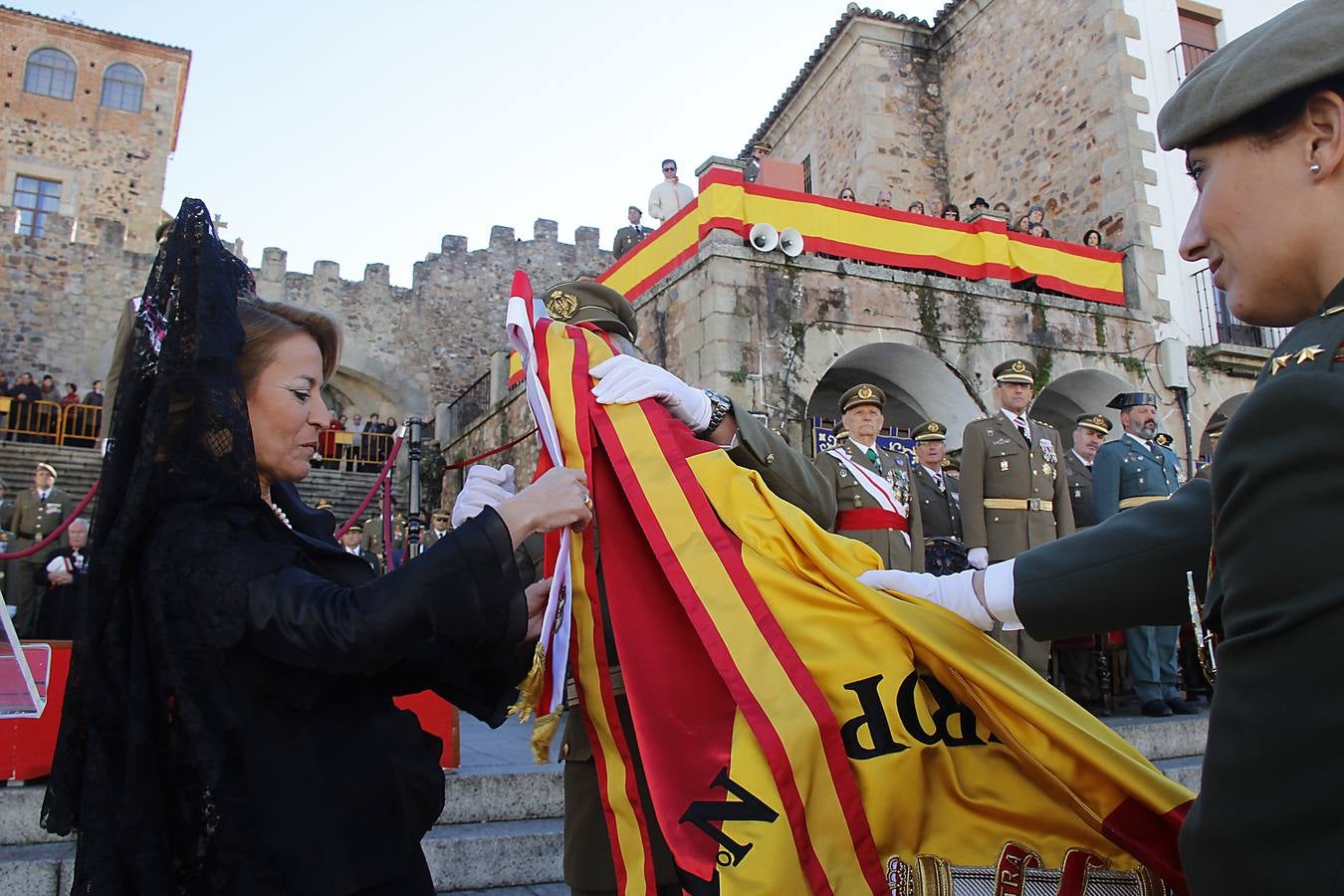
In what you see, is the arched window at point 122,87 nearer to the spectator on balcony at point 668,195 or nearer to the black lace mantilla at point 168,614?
the spectator on balcony at point 668,195

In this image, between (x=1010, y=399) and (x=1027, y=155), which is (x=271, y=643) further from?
(x=1027, y=155)

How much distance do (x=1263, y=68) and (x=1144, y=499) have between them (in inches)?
238

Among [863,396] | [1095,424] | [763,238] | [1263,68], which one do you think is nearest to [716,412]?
[1263,68]

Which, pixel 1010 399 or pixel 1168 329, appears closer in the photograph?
pixel 1010 399

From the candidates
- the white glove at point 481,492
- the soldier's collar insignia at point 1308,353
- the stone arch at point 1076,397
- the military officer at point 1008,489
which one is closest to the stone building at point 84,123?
the stone arch at point 1076,397

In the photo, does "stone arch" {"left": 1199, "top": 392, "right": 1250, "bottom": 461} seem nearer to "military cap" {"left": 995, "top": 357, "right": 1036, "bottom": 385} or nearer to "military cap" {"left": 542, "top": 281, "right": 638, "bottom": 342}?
"military cap" {"left": 995, "top": 357, "right": 1036, "bottom": 385}

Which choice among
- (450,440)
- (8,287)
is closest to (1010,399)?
(450,440)

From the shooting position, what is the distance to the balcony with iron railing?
1165cm

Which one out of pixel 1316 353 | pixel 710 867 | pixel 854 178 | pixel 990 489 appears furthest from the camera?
pixel 854 178

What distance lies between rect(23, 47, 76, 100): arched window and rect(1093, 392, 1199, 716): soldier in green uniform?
108 feet

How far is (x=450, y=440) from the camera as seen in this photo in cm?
1755

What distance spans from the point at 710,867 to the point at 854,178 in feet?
50.5

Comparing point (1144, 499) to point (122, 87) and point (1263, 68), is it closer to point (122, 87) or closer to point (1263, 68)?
point (1263, 68)

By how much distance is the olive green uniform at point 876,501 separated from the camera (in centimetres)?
600
